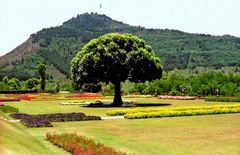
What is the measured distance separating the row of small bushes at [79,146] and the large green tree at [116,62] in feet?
82.7

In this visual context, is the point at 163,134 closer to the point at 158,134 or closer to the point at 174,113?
the point at 158,134

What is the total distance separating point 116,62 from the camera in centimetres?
4509

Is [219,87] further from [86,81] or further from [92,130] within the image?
[92,130]

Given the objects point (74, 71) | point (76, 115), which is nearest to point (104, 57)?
point (74, 71)

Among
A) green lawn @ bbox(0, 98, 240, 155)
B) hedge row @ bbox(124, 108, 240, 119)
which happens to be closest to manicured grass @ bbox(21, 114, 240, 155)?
green lawn @ bbox(0, 98, 240, 155)

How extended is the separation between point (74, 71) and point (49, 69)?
130440mm

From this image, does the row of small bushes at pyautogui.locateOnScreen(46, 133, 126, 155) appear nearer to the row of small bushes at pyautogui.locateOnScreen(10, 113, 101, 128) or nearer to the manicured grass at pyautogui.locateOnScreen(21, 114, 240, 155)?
the manicured grass at pyautogui.locateOnScreen(21, 114, 240, 155)

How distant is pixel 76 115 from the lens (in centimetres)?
3186

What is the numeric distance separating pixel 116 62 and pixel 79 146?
92.5 feet

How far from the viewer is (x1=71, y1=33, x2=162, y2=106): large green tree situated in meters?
45.3

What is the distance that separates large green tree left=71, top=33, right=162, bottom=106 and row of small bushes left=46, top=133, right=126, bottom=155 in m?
25.2

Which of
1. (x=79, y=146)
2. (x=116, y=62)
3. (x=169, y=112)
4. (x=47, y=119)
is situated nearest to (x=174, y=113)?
(x=169, y=112)

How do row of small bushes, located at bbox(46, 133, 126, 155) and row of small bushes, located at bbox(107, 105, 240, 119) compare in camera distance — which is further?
row of small bushes, located at bbox(107, 105, 240, 119)

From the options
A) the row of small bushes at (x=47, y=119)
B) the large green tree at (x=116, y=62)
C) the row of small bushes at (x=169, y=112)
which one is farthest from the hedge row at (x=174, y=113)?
the large green tree at (x=116, y=62)
